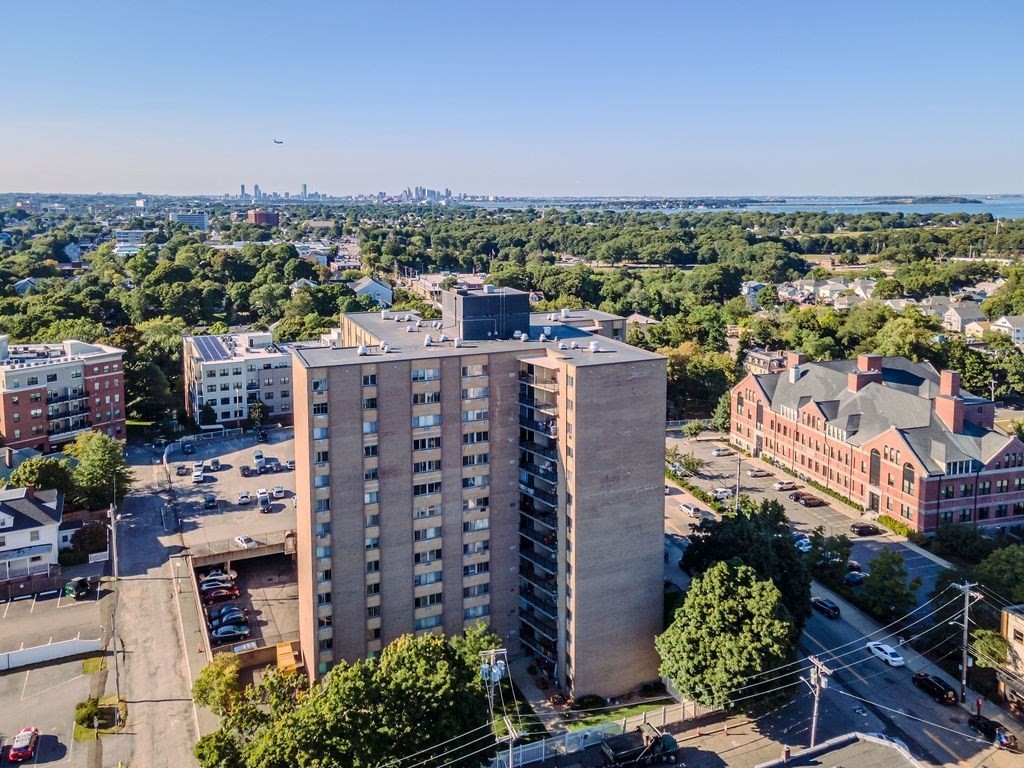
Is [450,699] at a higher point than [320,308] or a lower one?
lower

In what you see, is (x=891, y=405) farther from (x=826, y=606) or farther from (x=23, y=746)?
(x=23, y=746)

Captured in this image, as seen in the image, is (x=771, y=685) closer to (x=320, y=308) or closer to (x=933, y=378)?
(x=933, y=378)

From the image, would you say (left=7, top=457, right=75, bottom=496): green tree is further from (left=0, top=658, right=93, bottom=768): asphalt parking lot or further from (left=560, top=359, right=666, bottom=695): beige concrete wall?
(left=560, top=359, right=666, bottom=695): beige concrete wall

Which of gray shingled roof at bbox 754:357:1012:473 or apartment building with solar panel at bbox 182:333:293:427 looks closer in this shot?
gray shingled roof at bbox 754:357:1012:473

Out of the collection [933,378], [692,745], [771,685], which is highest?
[933,378]

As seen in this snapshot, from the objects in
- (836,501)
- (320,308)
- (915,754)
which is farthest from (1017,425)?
(320,308)

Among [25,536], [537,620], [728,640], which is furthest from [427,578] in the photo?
[25,536]

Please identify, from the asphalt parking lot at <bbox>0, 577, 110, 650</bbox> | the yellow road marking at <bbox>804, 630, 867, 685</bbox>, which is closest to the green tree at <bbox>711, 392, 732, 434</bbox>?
the yellow road marking at <bbox>804, 630, 867, 685</bbox>
